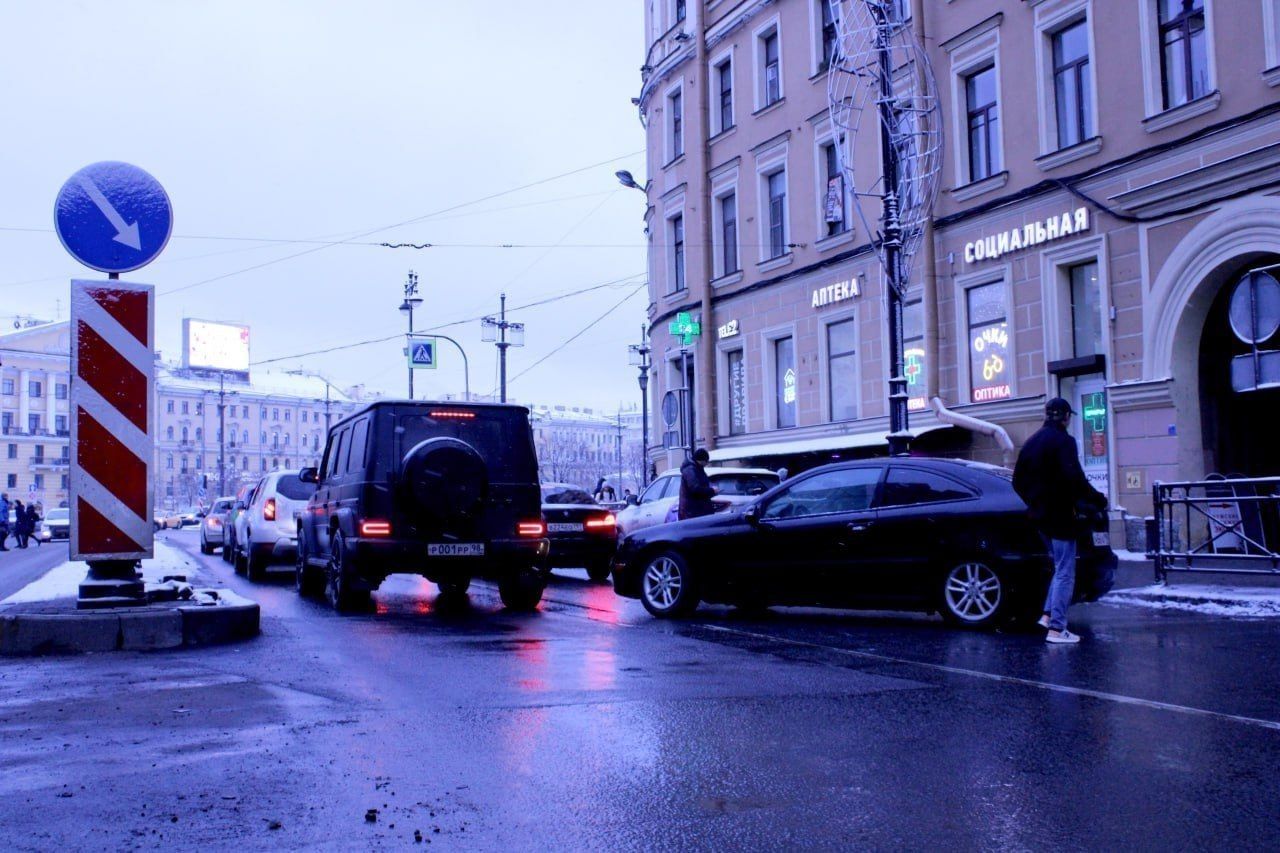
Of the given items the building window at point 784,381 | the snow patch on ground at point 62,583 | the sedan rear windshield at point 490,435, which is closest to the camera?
the snow patch on ground at point 62,583

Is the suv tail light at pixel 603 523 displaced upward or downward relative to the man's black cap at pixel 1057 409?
downward

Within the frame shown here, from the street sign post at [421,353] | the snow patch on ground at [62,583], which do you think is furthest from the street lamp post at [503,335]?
the snow patch on ground at [62,583]

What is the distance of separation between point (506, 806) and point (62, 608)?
19.5 ft

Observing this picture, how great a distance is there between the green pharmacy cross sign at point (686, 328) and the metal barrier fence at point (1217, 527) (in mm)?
17710

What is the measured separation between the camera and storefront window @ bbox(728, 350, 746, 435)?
29.8 meters

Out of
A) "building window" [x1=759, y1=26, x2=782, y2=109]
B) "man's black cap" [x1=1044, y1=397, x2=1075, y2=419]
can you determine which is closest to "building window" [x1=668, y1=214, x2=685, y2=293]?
"building window" [x1=759, y1=26, x2=782, y2=109]

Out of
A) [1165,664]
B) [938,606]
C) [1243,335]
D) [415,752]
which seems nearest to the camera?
[415,752]

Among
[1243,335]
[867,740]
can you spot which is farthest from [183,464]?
[867,740]

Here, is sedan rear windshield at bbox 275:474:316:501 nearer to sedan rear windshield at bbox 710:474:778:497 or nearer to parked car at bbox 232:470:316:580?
parked car at bbox 232:470:316:580

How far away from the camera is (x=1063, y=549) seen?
9125 millimetres

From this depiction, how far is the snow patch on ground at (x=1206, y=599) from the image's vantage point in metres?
11.2

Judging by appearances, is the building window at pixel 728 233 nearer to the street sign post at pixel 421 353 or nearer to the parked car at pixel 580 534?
the street sign post at pixel 421 353

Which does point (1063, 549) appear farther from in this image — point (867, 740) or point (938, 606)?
point (867, 740)

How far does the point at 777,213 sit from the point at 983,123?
6.93 m
